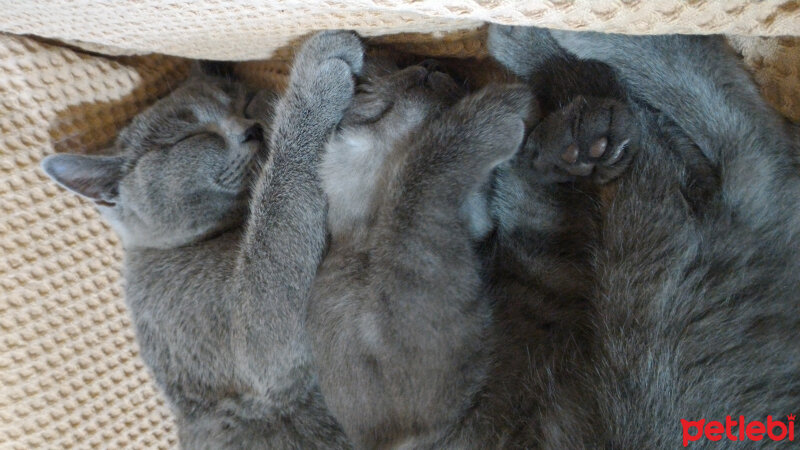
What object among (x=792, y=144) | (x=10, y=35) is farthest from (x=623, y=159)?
(x=10, y=35)

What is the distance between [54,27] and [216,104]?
1.14 feet

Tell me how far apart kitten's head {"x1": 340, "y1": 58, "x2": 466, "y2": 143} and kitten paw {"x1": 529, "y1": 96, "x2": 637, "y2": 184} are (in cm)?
22

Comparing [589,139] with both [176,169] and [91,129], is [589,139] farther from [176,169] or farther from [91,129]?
[91,129]

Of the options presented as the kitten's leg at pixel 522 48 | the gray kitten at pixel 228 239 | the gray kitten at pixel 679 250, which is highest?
the kitten's leg at pixel 522 48

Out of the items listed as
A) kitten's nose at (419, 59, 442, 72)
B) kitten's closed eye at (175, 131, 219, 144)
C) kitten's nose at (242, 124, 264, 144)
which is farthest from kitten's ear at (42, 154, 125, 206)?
kitten's nose at (419, 59, 442, 72)

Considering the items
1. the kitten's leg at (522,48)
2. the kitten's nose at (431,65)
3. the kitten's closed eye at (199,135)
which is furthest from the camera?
the kitten's closed eye at (199,135)

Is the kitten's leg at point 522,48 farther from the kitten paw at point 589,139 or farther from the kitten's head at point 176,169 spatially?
the kitten's head at point 176,169

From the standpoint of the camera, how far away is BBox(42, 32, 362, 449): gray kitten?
1.27 meters

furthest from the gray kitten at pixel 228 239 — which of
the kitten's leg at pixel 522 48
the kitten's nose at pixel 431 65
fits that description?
the kitten's leg at pixel 522 48

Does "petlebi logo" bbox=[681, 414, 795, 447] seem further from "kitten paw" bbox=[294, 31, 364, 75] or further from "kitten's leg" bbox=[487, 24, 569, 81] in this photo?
"kitten paw" bbox=[294, 31, 364, 75]

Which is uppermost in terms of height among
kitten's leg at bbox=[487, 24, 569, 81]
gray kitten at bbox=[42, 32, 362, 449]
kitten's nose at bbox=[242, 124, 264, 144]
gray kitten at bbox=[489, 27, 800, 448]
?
kitten's leg at bbox=[487, 24, 569, 81]

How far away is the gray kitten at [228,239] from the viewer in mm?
1274

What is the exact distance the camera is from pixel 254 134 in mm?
1448

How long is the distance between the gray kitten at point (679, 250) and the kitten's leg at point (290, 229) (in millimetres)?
435
